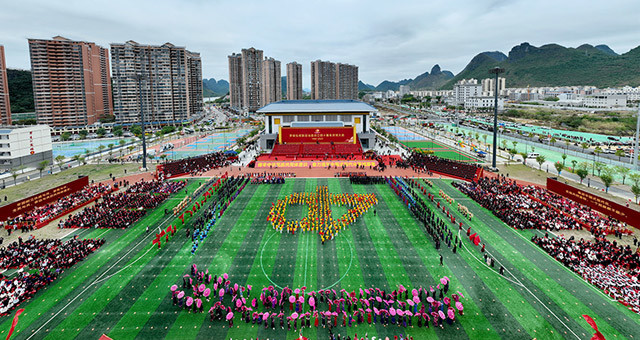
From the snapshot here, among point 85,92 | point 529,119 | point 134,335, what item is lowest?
point 134,335

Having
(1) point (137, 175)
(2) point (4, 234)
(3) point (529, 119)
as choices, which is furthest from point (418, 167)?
(3) point (529, 119)

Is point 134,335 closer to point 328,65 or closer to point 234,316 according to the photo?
point 234,316

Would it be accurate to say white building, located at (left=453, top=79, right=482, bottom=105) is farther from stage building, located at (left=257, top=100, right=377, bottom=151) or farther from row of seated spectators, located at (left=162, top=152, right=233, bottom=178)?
row of seated spectators, located at (left=162, top=152, right=233, bottom=178)

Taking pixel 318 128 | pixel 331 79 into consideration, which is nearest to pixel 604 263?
pixel 318 128

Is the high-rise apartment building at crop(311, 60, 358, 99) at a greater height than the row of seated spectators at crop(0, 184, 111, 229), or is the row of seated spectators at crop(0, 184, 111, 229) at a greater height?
the high-rise apartment building at crop(311, 60, 358, 99)

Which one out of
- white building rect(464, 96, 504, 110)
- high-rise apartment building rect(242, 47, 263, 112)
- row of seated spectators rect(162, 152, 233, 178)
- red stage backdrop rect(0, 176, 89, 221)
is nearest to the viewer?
red stage backdrop rect(0, 176, 89, 221)

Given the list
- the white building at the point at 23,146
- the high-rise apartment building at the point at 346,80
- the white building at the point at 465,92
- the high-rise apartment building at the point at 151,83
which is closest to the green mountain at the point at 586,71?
the white building at the point at 465,92

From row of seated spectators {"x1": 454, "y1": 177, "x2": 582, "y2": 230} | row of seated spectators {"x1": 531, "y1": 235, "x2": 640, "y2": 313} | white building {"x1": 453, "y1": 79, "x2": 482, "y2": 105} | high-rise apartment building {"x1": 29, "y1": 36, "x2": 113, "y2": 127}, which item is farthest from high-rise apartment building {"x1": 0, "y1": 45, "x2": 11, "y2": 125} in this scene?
white building {"x1": 453, "y1": 79, "x2": 482, "y2": 105}
